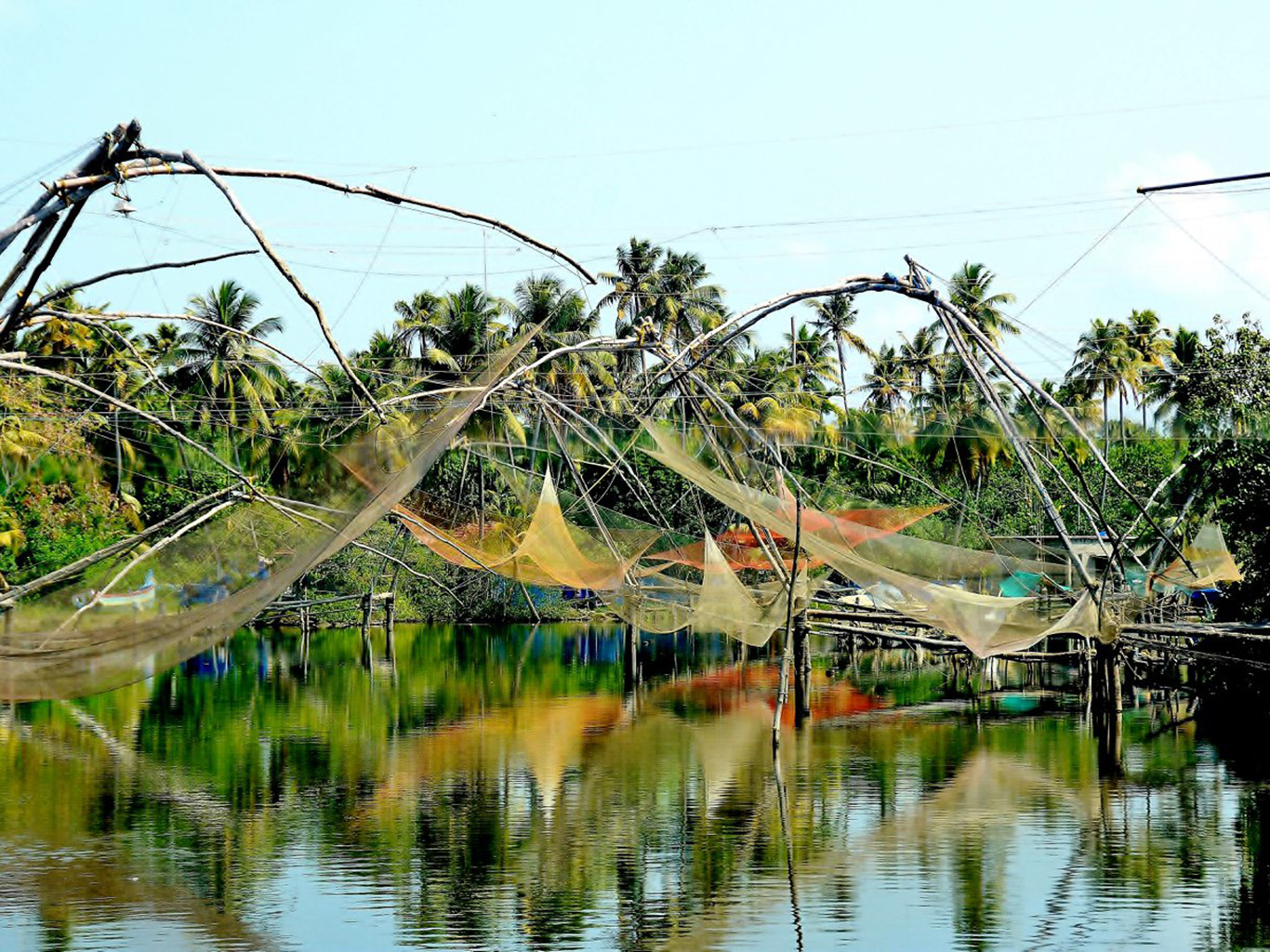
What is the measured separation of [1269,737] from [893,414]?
4.32 m

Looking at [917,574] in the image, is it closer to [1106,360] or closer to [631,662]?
[631,662]

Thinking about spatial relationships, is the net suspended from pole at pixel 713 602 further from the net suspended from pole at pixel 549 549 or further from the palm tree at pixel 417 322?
the palm tree at pixel 417 322

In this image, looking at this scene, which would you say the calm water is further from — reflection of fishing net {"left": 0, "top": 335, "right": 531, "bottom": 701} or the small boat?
the small boat

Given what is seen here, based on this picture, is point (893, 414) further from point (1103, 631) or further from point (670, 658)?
point (670, 658)

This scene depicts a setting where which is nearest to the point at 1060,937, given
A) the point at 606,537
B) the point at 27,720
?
the point at 606,537

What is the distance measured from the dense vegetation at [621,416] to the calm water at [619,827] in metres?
1.93

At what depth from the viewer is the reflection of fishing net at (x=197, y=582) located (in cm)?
672

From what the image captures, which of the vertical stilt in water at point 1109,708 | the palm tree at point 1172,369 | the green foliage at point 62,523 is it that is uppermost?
the palm tree at point 1172,369

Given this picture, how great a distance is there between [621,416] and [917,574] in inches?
136

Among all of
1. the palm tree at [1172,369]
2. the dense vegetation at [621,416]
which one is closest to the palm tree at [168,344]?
the dense vegetation at [621,416]

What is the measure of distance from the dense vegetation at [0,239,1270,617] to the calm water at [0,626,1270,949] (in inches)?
76.2

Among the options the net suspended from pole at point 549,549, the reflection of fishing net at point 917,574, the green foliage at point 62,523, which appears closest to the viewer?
the reflection of fishing net at point 917,574

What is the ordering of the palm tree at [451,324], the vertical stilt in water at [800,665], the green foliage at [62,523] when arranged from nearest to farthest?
the vertical stilt in water at [800,665], the green foliage at [62,523], the palm tree at [451,324]

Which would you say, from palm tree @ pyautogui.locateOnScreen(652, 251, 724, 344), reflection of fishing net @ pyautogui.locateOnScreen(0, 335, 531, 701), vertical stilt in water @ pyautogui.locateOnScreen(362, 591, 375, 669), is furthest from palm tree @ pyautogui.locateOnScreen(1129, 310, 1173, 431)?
reflection of fishing net @ pyautogui.locateOnScreen(0, 335, 531, 701)
